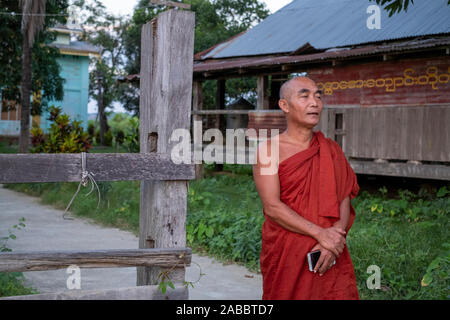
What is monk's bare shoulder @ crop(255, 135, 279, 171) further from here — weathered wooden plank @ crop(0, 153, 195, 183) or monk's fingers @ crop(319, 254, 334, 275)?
monk's fingers @ crop(319, 254, 334, 275)

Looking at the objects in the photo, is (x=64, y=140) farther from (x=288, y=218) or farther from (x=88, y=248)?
(x=288, y=218)

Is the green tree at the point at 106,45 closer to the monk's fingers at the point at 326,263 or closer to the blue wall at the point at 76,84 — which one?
the blue wall at the point at 76,84

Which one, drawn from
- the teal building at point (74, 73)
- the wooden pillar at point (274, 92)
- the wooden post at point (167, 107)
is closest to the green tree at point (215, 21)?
the teal building at point (74, 73)

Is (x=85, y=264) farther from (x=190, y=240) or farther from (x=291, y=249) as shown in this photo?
(x=190, y=240)

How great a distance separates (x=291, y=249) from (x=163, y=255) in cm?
72

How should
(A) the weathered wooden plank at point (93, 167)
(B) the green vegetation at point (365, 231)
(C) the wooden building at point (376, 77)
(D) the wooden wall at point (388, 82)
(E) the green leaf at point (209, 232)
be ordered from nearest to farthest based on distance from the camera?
1. (A) the weathered wooden plank at point (93, 167)
2. (B) the green vegetation at point (365, 231)
3. (E) the green leaf at point (209, 232)
4. (C) the wooden building at point (376, 77)
5. (D) the wooden wall at point (388, 82)

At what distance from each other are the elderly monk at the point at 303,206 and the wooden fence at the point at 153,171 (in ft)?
1.59

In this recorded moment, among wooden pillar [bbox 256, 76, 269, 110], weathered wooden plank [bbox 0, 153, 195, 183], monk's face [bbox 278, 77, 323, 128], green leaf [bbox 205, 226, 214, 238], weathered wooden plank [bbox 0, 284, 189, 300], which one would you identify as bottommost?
green leaf [bbox 205, 226, 214, 238]

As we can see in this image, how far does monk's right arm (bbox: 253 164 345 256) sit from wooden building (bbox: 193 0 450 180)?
23.8 feet

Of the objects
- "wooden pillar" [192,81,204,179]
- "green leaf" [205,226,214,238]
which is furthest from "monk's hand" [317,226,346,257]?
"wooden pillar" [192,81,204,179]

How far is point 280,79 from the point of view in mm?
16578

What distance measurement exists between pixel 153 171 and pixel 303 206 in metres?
0.87

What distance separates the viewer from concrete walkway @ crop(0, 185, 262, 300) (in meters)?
5.77

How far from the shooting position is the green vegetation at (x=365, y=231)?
545cm
